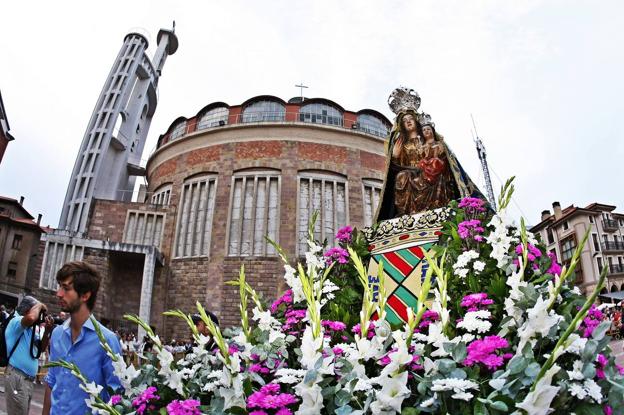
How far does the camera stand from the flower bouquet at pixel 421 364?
1.35 m

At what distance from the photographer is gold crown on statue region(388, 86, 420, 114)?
4676mm

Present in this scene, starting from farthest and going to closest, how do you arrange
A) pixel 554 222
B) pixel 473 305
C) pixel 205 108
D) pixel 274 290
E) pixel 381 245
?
pixel 554 222 → pixel 205 108 → pixel 274 290 → pixel 381 245 → pixel 473 305

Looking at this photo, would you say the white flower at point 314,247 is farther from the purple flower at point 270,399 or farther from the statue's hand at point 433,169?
the statue's hand at point 433,169

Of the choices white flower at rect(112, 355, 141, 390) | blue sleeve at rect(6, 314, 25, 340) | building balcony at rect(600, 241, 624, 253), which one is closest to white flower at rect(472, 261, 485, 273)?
white flower at rect(112, 355, 141, 390)

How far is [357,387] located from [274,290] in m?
16.7

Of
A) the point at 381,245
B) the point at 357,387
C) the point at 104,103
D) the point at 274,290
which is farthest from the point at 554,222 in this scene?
the point at 357,387

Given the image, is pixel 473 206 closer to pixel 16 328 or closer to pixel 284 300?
pixel 284 300

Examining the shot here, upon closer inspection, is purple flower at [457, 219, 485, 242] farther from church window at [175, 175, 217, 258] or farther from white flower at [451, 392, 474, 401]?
church window at [175, 175, 217, 258]

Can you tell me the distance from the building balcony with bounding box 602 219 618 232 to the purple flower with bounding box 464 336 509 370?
137 ft

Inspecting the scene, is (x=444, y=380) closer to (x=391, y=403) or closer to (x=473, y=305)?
(x=391, y=403)

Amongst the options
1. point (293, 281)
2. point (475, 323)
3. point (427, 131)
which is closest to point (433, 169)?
point (427, 131)

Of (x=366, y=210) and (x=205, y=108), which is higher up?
(x=205, y=108)

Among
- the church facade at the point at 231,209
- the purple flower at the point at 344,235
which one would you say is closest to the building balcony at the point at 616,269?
the church facade at the point at 231,209

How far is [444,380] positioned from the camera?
138 centimetres
